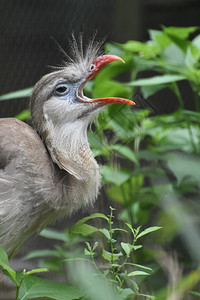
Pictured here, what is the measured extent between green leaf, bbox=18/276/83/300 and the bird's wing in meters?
0.15

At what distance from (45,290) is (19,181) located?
249mm

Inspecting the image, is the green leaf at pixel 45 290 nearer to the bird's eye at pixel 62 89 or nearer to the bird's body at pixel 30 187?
the bird's body at pixel 30 187

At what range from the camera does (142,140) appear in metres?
1.54

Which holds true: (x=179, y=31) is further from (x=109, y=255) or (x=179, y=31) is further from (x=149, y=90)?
(x=109, y=255)

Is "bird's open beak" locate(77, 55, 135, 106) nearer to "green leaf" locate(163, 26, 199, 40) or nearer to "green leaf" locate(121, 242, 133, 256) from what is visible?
"green leaf" locate(121, 242, 133, 256)

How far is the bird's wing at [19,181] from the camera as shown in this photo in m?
1.01

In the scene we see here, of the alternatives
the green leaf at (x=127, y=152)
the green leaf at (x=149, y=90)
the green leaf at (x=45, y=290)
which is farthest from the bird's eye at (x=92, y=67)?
the green leaf at (x=45, y=290)

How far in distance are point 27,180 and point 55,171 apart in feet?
0.22

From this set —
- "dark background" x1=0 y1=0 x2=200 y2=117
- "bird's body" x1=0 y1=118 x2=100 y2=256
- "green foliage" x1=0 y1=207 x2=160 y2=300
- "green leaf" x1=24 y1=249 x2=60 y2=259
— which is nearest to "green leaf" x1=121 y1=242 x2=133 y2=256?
"green foliage" x1=0 y1=207 x2=160 y2=300

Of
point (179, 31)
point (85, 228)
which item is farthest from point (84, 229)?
point (179, 31)

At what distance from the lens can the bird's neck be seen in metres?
1.04

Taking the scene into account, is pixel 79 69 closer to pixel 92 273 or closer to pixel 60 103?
pixel 60 103

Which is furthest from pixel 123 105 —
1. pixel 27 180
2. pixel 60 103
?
pixel 27 180

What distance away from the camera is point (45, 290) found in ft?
2.81
